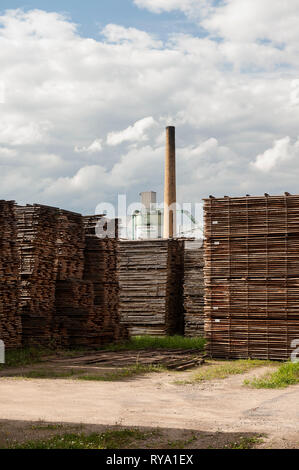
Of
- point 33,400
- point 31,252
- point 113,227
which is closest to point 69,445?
point 33,400

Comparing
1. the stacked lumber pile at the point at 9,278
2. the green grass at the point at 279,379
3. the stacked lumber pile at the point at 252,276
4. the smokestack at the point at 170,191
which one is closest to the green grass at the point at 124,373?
the stacked lumber pile at the point at 252,276

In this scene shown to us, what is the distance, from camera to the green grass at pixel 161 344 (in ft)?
62.1

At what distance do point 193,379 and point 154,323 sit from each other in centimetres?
905

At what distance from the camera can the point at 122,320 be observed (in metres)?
21.8

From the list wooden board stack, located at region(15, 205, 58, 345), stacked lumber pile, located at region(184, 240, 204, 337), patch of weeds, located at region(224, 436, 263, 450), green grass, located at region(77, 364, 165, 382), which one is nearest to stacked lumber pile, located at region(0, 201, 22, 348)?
wooden board stack, located at region(15, 205, 58, 345)

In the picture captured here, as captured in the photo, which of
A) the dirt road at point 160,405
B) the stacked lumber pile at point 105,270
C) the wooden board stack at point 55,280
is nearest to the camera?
the dirt road at point 160,405

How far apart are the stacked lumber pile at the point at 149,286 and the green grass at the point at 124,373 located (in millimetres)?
7204

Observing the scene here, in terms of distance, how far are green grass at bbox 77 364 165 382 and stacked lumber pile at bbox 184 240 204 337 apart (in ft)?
23.3

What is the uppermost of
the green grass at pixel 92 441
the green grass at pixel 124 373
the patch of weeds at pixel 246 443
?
the green grass at pixel 92 441

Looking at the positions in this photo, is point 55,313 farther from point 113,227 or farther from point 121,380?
point 121,380

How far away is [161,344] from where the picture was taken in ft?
64.4

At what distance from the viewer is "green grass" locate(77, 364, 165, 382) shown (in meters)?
12.2

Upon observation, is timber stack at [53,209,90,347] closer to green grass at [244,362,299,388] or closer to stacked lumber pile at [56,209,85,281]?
stacked lumber pile at [56,209,85,281]

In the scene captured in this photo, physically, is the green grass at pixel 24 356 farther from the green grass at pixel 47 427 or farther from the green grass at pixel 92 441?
the green grass at pixel 92 441
